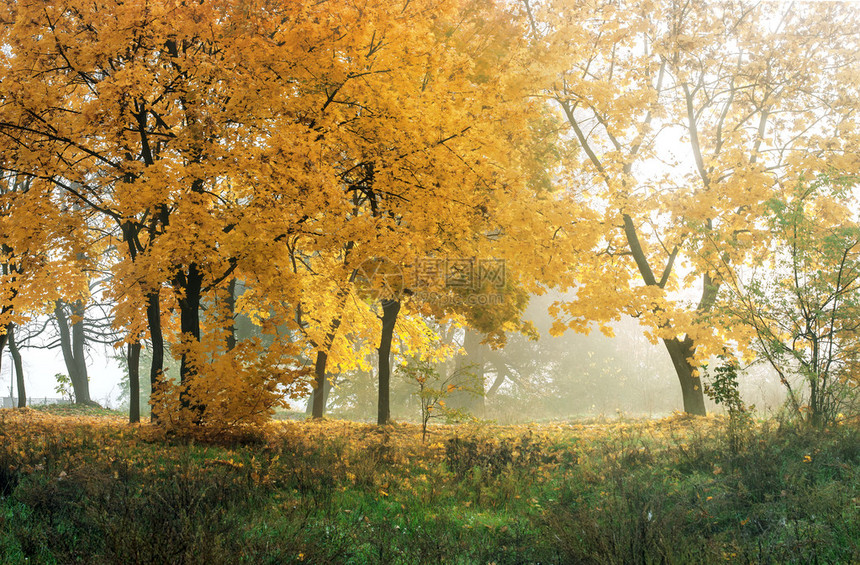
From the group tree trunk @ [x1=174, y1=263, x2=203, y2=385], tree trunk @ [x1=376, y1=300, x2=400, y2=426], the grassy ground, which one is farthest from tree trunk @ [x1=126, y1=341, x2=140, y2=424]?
A: tree trunk @ [x1=376, y1=300, x2=400, y2=426]

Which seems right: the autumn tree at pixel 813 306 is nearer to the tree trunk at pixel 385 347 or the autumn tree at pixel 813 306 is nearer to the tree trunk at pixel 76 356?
the tree trunk at pixel 385 347

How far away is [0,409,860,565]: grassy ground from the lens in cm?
490

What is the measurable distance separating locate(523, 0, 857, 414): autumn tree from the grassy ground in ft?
15.0

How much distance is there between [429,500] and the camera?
722 centimetres

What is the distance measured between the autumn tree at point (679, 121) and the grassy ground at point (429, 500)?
15.0ft

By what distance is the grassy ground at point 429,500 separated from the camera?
4902 millimetres

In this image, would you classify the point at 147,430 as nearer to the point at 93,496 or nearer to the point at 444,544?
the point at 93,496

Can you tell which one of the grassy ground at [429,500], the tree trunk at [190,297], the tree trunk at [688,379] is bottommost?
the grassy ground at [429,500]

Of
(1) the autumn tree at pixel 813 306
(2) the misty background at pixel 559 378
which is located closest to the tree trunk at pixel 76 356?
(2) the misty background at pixel 559 378

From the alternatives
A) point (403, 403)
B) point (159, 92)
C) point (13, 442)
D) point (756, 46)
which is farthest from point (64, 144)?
point (403, 403)

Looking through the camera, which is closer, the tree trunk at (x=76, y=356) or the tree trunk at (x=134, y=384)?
the tree trunk at (x=134, y=384)

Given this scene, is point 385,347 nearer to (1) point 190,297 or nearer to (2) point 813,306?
(1) point 190,297

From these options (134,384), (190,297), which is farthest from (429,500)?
(134,384)

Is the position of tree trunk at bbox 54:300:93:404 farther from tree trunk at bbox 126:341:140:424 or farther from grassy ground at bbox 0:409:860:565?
grassy ground at bbox 0:409:860:565
